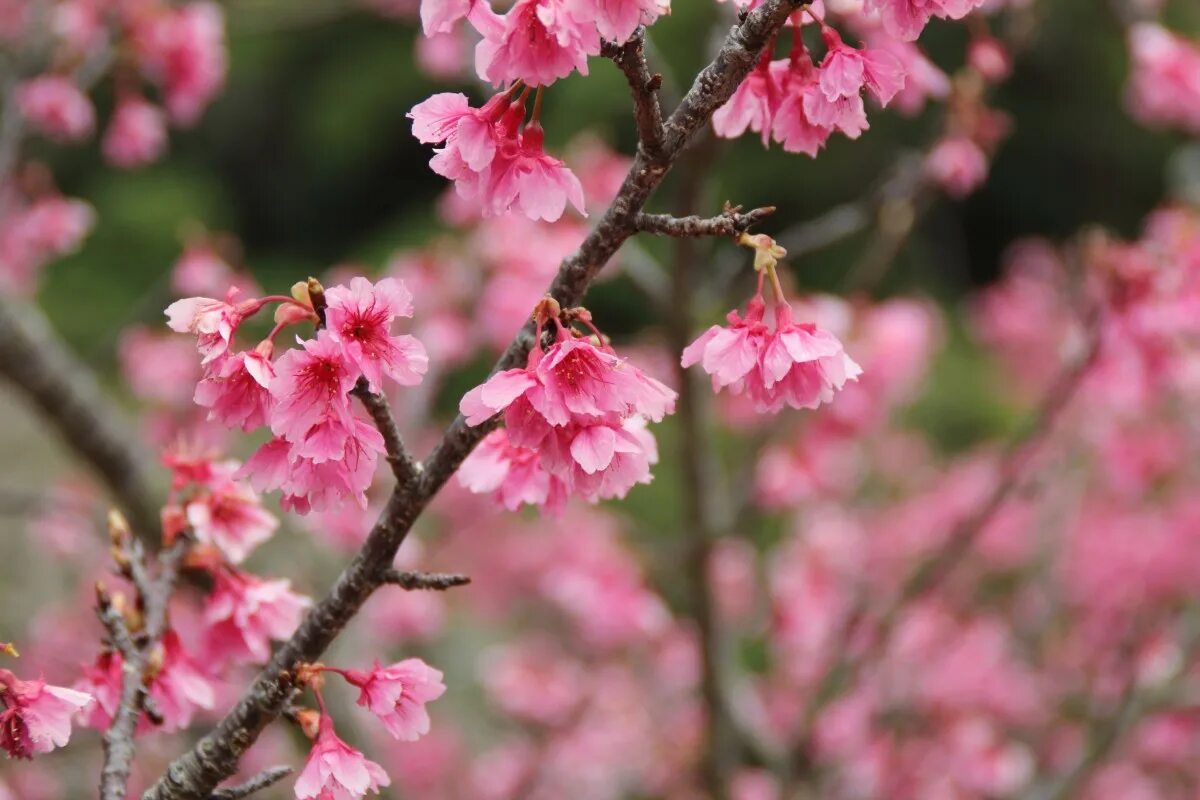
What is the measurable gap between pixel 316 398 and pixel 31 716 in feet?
1.14

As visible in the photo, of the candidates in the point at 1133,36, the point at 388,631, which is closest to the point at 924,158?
the point at 1133,36

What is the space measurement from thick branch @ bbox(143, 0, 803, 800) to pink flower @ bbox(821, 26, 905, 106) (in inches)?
2.0

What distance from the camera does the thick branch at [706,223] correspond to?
739 mm

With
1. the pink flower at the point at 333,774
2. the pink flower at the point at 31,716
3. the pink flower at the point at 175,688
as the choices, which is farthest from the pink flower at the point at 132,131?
the pink flower at the point at 333,774

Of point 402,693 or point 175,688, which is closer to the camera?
point 402,693

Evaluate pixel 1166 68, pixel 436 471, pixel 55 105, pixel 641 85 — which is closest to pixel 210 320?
pixel 436 471

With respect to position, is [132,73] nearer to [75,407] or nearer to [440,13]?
[75,407]

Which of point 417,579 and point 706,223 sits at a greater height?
point 706,223

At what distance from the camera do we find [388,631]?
328 centimetres

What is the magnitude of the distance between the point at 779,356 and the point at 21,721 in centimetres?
62

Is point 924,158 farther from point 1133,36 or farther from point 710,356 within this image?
point 710,356

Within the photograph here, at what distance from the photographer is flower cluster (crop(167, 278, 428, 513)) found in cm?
A: 73

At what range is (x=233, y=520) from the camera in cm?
103

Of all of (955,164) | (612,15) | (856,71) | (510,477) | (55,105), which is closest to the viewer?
(612,15)
